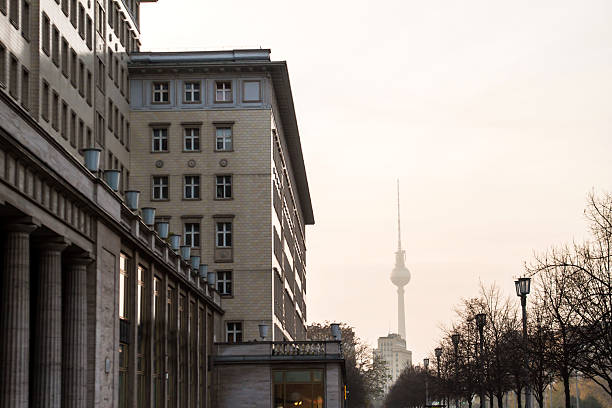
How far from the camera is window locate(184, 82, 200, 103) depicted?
78.7 metres

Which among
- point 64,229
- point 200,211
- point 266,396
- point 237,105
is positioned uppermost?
point 237,105

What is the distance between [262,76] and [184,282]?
1084 inches

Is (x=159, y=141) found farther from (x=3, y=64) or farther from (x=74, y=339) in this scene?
(x=74, y=339)

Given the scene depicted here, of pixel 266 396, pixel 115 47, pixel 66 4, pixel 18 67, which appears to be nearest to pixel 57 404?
pixel 18 67

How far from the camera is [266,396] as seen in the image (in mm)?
66938

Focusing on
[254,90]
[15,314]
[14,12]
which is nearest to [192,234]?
[254,90]

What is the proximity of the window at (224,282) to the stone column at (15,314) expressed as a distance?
48913 mm

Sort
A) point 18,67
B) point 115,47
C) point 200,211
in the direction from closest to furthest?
point 18,67, point 115,47, point 200,211

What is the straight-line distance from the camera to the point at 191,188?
3076 inches

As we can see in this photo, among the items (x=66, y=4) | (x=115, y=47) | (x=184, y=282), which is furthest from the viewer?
(x=115, y=47)

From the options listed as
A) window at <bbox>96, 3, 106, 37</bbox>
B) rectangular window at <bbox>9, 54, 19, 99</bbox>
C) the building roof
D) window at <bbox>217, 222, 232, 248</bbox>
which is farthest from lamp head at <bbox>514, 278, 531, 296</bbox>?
the building roof

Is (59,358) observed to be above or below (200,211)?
below

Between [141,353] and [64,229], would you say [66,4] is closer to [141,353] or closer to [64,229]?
[141,353]

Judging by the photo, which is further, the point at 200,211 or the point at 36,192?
the point at 200,211
